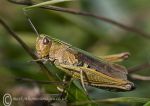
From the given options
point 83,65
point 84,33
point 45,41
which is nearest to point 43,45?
point 45,41

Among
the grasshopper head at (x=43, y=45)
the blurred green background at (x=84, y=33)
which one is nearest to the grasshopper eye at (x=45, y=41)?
the grasshopper head at (x=43, y=45)

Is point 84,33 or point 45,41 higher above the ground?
point 84,33

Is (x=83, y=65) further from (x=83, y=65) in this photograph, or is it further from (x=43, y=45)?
(x=43, y=45)

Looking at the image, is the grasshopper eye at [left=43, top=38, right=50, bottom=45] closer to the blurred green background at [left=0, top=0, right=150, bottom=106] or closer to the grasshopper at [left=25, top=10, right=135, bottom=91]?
the grasshopper at [left=25, top=10, right=135, bottom=91]

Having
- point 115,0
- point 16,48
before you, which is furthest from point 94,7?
point 16,48

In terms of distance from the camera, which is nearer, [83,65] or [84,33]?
[83,65]
